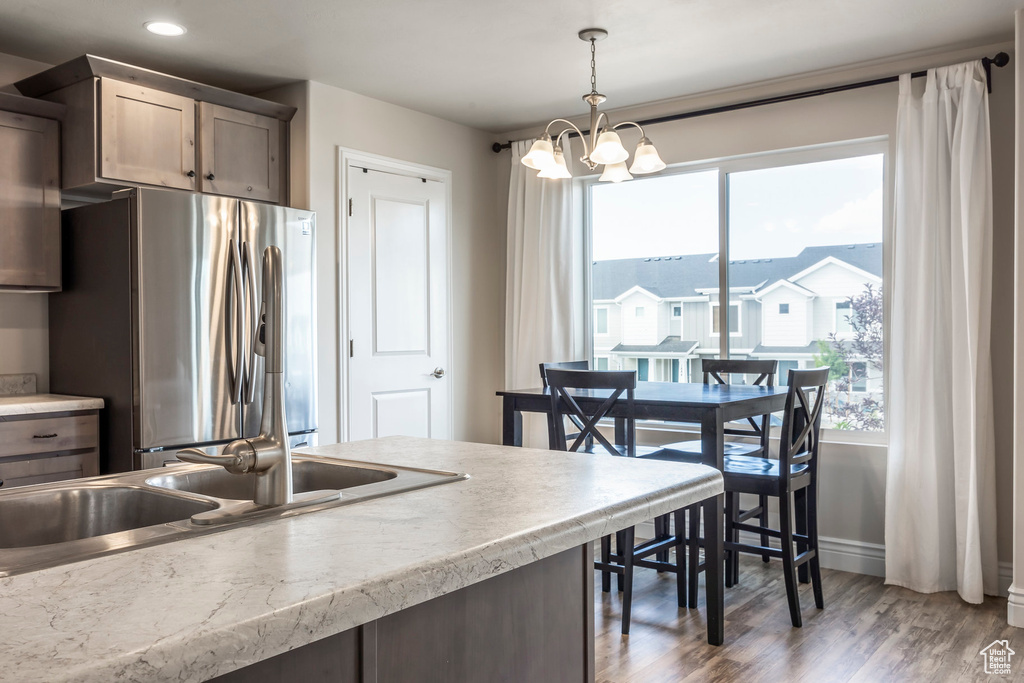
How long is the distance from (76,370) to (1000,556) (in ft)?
13.7

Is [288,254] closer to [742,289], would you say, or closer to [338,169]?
[338,169]

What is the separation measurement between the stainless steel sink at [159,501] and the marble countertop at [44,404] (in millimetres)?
1857

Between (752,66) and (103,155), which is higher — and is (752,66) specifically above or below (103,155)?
above

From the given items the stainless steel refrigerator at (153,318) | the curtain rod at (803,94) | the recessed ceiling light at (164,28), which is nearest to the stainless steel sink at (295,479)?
the stainless steel refrigerator at (153,318)

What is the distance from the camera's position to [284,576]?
856 mm

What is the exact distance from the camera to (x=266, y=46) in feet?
11.5

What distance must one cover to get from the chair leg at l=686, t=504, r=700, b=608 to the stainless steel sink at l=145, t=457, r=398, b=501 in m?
1.88

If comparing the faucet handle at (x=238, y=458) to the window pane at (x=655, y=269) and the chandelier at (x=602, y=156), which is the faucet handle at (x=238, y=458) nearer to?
the chandelier at (x=602, y=156)

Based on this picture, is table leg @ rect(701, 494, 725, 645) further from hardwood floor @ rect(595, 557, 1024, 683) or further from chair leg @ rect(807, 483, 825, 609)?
chair leg @ rect(807, 483, 825, 609)

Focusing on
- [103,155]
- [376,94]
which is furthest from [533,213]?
[103,155]

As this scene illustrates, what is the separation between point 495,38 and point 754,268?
1856mm

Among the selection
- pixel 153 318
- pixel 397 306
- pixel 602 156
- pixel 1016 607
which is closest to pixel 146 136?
pixel 153 318

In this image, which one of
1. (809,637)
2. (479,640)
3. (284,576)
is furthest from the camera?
(809,637)

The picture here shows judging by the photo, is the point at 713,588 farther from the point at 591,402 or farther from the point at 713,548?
the point at 591,402
